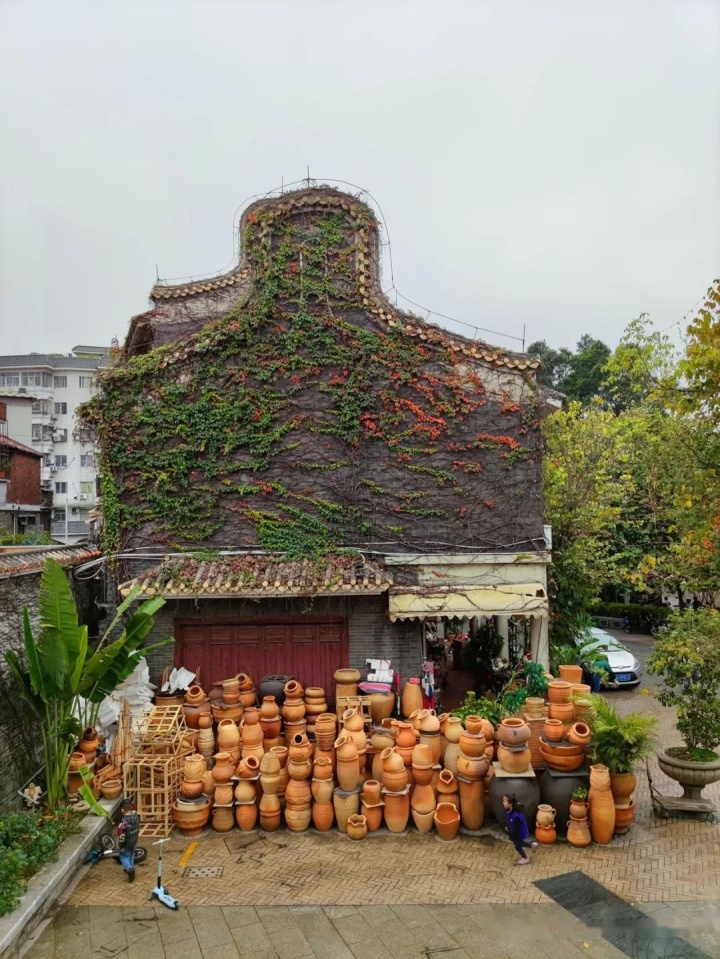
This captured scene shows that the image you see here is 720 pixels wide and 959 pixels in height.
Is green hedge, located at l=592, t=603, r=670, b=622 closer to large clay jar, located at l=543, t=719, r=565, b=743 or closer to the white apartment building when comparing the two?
large clay jar, located at l=543, t=719, r=565, b=743

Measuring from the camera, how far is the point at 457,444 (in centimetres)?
1387

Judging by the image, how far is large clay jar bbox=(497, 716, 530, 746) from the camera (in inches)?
377

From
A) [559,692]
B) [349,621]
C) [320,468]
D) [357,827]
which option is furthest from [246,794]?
→ [320,468]

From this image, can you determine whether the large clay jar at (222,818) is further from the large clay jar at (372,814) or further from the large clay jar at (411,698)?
the large clay jar at (411,698)

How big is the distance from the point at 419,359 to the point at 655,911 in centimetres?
989

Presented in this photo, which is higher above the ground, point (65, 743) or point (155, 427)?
point (155, 427)

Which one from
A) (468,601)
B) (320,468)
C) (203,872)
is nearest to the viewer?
(203,872)

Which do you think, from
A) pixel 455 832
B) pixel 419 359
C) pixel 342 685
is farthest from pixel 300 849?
pixel 419 359

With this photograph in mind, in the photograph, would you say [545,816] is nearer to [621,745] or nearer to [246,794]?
[621,745]

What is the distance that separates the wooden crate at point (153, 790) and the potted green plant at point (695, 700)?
7453 millimetres

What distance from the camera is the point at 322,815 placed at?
9844 millimetres

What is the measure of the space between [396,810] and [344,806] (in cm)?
75

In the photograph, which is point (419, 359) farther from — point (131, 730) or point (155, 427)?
point (131, 730)

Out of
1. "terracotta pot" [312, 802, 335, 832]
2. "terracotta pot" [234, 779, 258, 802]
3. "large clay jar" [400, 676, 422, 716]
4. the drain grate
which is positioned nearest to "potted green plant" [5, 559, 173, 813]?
the drain grate
